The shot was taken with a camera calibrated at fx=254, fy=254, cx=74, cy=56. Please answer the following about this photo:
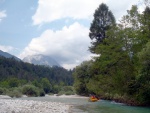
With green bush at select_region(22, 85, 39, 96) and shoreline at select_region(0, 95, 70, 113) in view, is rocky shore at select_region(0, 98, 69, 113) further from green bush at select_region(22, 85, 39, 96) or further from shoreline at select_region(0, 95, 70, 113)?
green bush at select_region(22, 85, 39, 96)

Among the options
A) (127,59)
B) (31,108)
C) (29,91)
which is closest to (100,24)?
(127,59)

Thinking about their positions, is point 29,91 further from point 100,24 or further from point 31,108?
point 31,108

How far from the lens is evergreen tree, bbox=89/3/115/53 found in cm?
5303

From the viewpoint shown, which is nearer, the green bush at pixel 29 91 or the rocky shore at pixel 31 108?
the rocky shore at pixel 31 108

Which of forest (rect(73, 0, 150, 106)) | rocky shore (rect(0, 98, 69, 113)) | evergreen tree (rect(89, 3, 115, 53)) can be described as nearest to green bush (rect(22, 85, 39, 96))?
evergreen tree (rect(89, 3, 115, 53))

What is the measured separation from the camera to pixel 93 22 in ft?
175

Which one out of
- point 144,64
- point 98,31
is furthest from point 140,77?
point 98,31

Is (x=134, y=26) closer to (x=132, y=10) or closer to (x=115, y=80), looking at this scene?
(x=132, y=10)

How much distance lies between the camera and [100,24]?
53438mm

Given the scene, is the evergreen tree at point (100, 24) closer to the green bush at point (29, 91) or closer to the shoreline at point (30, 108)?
the shoreline at point (30, 108)

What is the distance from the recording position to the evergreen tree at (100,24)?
174ft

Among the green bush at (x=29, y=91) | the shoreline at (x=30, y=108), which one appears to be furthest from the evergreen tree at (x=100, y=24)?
the green bush at (x=29, y=91)

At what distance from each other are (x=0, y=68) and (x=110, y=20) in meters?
123

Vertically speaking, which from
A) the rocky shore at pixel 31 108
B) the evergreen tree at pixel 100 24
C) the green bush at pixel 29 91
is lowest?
the rocky shore at pixel 31 108
